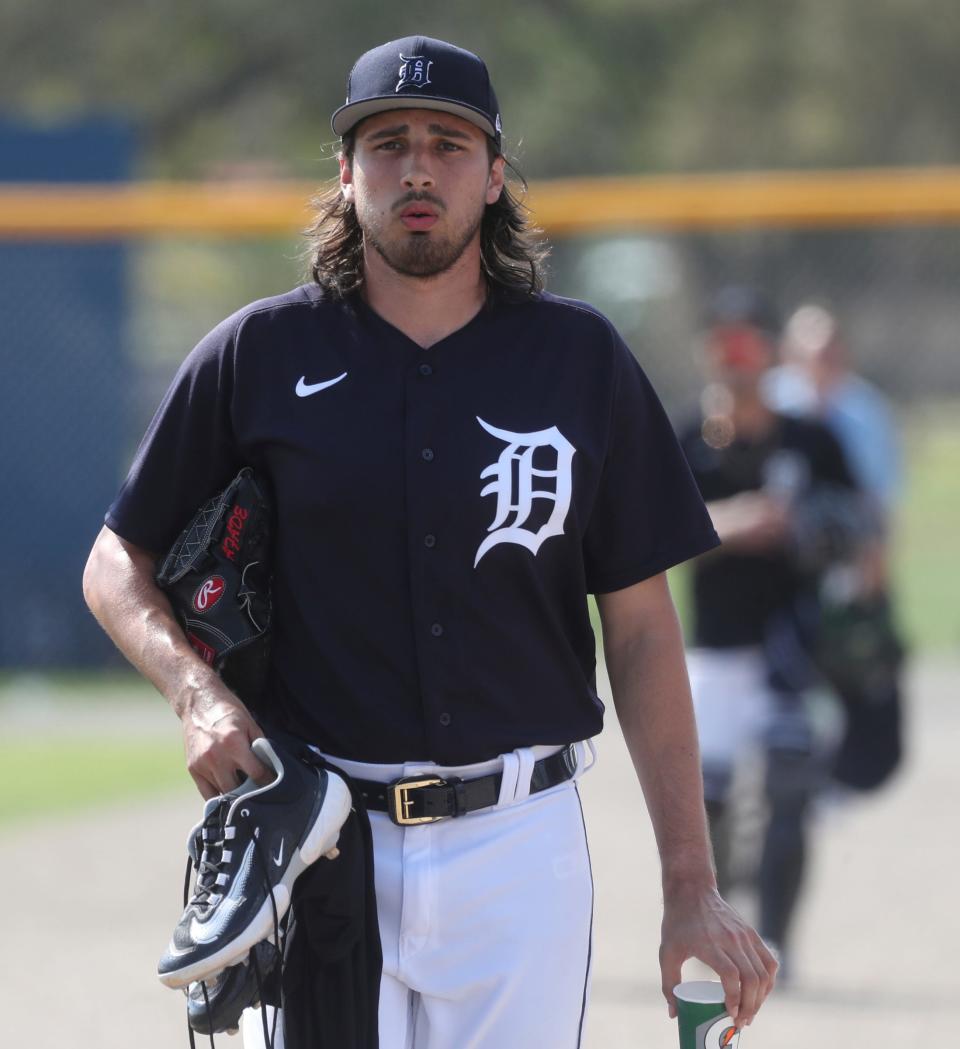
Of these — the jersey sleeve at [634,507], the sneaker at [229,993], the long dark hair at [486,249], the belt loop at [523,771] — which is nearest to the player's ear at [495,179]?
the long dark hair at [486,249]

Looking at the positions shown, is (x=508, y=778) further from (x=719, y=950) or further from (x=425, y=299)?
(x=425, y=299)

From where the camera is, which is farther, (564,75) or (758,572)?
(564,75)

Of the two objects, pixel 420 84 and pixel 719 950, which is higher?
pixel 420 84

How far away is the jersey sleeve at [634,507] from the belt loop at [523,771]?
33cm

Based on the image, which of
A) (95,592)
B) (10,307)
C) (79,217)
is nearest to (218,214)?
(79,217)

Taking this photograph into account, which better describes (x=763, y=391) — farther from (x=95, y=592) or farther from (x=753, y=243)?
(x=753, y=243)

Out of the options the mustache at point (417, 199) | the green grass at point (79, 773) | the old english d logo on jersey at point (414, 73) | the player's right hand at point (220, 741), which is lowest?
the green grass at point (79, 773)

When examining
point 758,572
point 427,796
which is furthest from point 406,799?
point 758,572

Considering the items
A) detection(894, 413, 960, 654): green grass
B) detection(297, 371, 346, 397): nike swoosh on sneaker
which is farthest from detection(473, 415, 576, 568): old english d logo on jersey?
detection(894, 413, 960, 654): green grass

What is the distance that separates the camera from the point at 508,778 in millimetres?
3195

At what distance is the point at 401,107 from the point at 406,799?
44.1 inches

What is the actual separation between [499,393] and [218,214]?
27.7 feet

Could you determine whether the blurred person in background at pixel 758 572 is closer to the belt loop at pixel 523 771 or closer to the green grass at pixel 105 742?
the green grass at pixel 105 742

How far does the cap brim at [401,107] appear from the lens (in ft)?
10.4
